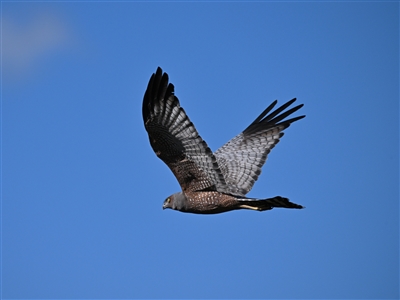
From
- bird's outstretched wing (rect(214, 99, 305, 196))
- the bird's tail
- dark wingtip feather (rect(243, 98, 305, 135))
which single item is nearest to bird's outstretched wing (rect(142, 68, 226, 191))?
the bird's tail

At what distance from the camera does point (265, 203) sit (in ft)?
37.2

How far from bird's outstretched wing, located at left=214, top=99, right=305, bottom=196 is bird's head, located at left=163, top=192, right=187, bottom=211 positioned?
1.10 meters

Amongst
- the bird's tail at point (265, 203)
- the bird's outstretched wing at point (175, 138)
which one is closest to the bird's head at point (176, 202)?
the bird's outstretched wing at point (175, 138)

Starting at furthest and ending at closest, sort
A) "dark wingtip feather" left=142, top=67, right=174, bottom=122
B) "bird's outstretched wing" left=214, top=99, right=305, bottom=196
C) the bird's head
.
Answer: "bird's outstretched wing" left=214, top=99, right=305, bottom=196
the bird's head
"dark wingtip feather" left=142, top=67, right=174, bottom=122

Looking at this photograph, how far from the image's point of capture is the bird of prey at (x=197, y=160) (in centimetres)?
1105

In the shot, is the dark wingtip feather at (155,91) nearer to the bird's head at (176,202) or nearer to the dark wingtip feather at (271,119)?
the bird's head at (176,202)

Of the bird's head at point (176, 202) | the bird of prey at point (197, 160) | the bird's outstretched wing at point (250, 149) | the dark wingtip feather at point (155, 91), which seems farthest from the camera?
the bird's outstretched wing at point (250, 149)

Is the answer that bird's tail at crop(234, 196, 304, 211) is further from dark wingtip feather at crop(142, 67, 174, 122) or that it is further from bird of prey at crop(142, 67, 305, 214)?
dark wingtip feather at crop(142, 67, 174, 122)

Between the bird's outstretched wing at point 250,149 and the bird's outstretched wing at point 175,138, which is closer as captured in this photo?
the bird's outstretched wing at point 175,138

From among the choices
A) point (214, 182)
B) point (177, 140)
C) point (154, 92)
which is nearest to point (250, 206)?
point (214, 182)

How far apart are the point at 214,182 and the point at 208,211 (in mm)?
605

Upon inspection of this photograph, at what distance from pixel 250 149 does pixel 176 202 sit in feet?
8.81

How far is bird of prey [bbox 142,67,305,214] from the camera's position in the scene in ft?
36.3

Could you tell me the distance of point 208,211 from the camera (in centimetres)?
1230
